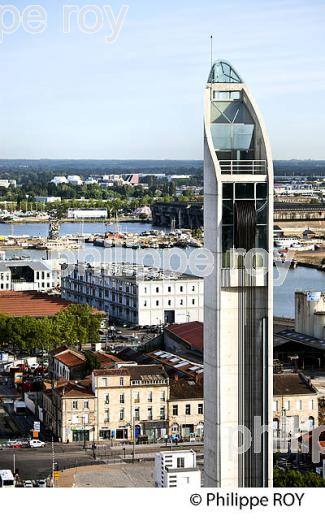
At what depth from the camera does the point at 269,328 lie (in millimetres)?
2881

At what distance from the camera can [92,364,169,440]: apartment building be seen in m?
5.63

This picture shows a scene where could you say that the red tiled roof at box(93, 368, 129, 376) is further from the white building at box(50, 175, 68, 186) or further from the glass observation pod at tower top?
the white building at box(50, 175, 68, 186)

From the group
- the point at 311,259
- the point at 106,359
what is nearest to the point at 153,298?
the point at 106,359

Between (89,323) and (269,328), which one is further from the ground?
(269,328)

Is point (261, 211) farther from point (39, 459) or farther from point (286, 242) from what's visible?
point (286, 242)

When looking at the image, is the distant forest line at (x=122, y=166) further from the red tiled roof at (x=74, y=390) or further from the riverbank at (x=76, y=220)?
the red tiled roof at (x=74, y=390)

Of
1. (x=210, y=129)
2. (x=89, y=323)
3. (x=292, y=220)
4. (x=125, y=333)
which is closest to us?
(x=210, y=129)

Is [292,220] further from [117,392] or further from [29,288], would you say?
[117,392]

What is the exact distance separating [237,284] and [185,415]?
113 inches

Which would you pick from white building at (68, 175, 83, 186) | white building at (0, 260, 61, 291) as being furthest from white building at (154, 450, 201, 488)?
white building at (68, 175, 83, 186)

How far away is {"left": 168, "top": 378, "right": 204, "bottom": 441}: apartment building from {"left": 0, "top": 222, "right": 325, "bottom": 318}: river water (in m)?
4.87

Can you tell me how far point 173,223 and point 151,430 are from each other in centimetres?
1987
